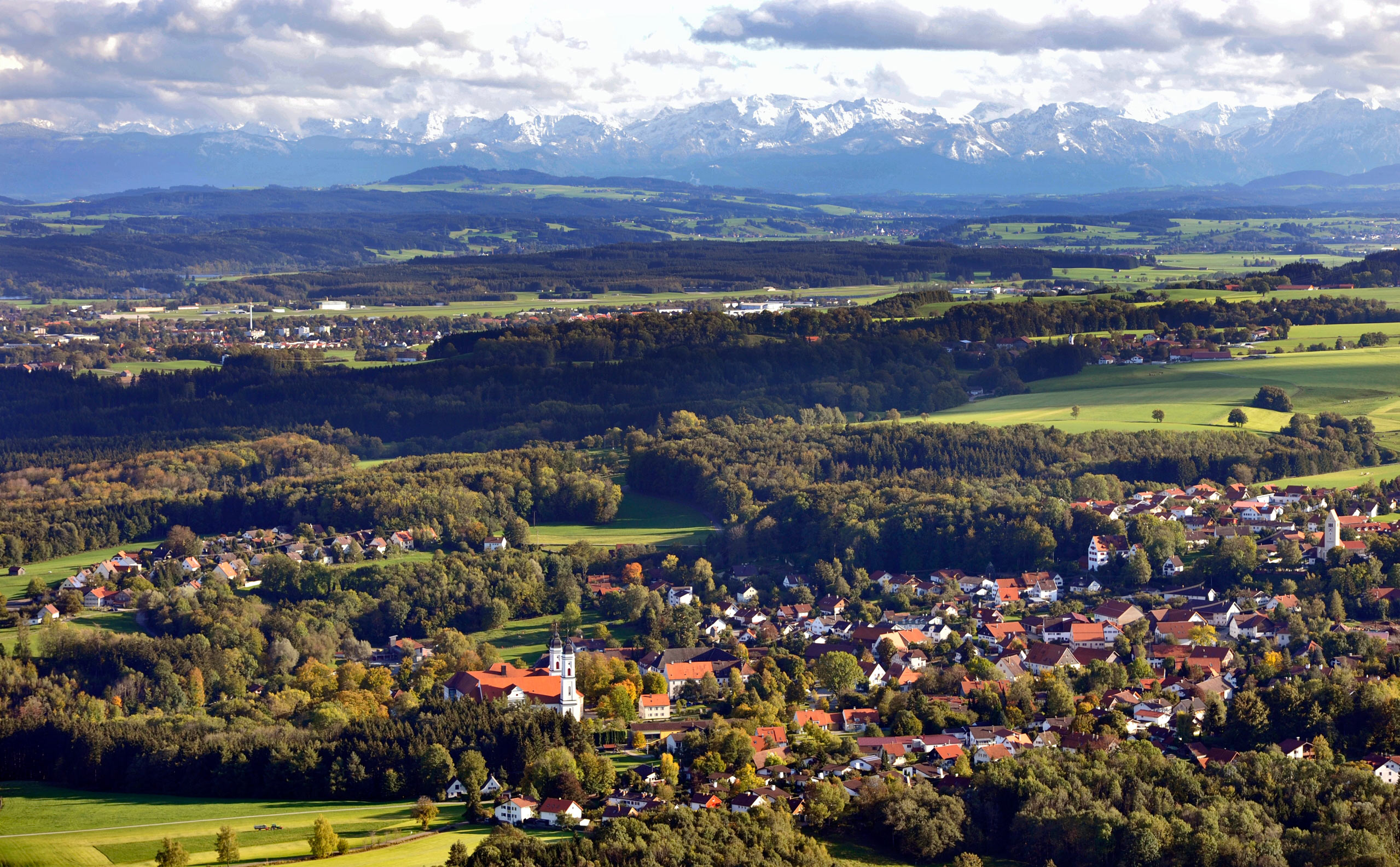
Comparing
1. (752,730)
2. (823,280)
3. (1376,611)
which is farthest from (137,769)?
(823,280)

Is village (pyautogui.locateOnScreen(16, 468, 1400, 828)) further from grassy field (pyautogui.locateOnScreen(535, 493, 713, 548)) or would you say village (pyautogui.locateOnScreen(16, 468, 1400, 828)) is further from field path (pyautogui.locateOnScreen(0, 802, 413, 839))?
grassy field (pyautogui.locateOnScreen(535, 493, 713, 548))

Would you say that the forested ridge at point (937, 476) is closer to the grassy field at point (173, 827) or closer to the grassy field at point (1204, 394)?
the grassy field at point (1204, 394)

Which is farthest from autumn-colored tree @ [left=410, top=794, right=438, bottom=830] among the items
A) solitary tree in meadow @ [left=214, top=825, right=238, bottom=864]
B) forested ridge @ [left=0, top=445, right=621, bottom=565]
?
forested ridge @ [left=0, top=445, right=621, bottom=565]

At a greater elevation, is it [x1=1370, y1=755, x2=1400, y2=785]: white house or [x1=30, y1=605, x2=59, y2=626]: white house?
[x1=1370, y1=755, x2=1400, y2=785]: white house

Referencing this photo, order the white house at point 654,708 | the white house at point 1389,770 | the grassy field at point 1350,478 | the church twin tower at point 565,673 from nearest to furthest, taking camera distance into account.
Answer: the white house at point 1389,770, the church twin tower at point 565,673, the white house at point 654,708, the grassy field at point 1350,478

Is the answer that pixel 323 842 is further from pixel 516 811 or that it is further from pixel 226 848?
pixel 516 811

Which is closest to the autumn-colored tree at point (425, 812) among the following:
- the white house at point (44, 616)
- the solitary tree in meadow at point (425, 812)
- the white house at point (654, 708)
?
the solitary tree in meadow at point (425, 812)

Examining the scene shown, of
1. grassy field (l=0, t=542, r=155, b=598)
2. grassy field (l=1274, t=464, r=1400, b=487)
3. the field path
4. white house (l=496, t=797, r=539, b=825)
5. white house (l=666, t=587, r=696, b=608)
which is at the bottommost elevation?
grassy field (l=0, t=542, r=155, b=598)
